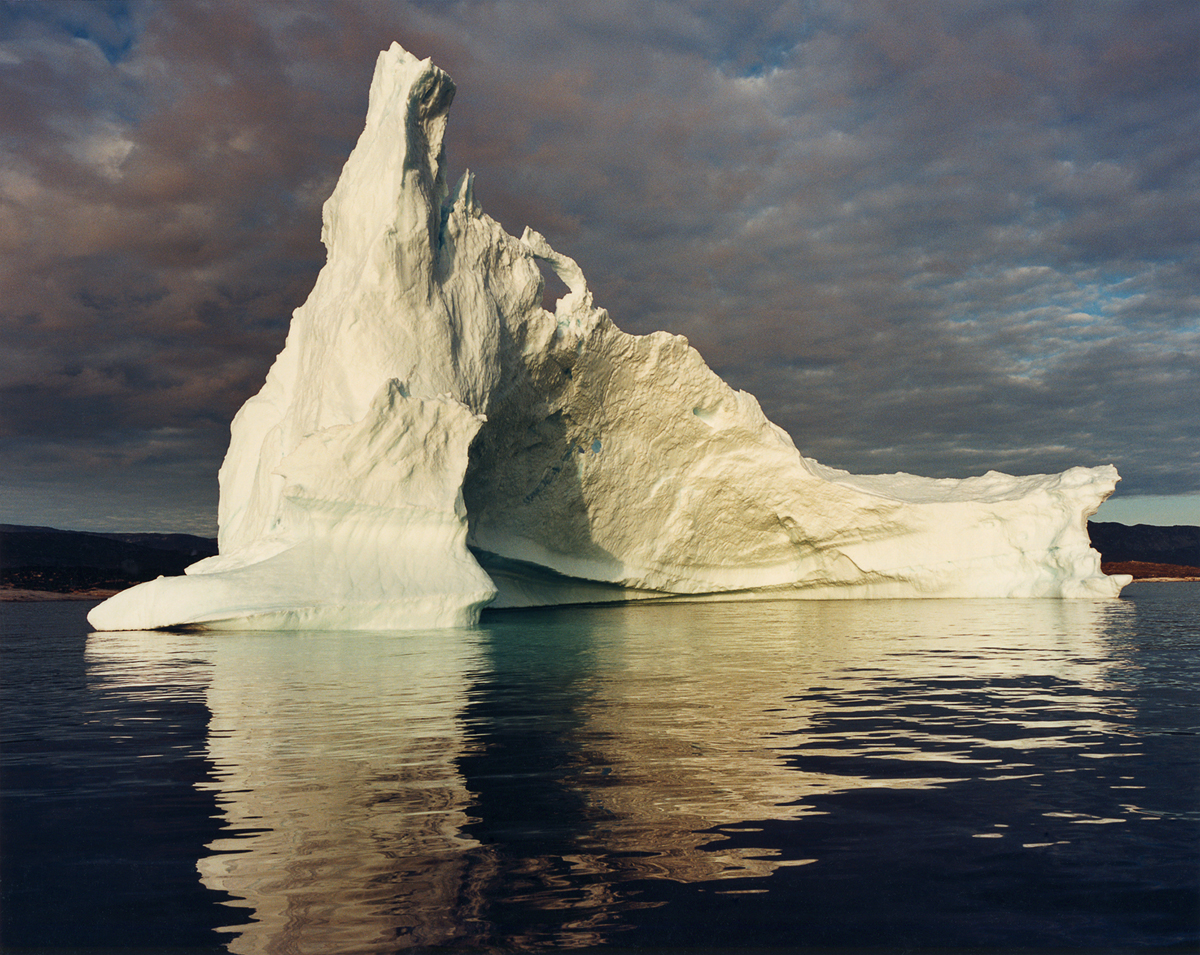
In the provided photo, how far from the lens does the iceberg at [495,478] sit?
1783 centimetres

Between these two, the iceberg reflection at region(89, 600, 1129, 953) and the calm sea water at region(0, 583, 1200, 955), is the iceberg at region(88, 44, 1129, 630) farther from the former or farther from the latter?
the calm sea water at region(0, 583, 1200, 955)

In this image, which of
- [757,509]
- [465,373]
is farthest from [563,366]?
[757,509]

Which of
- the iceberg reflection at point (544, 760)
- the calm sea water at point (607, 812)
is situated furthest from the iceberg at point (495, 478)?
the calm sea water at point (607, 812)

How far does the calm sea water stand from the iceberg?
8684 mm

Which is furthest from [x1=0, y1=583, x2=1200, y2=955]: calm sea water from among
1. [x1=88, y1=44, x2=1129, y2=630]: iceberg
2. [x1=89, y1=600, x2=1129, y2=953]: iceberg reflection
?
[x1=88, y1=44, x2=1129, y2=630]: iceberg

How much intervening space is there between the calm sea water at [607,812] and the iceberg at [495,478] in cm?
868

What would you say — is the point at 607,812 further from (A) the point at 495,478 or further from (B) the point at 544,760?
(A) the point at 495,478

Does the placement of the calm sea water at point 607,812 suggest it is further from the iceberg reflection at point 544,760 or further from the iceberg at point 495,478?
the iceberg at point 495,478

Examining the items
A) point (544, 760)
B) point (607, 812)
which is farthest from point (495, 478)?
point (607, 812)

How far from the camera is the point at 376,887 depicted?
3.24 m

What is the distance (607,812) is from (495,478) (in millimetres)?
21111

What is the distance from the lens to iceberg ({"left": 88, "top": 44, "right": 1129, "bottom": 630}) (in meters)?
17.8

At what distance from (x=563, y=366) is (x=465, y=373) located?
4.36 meters

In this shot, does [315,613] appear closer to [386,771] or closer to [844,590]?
[386,771]
